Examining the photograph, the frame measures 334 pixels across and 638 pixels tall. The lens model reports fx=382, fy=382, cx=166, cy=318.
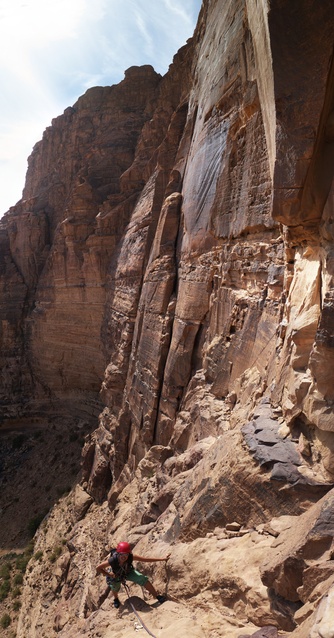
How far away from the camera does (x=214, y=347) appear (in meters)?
10.0

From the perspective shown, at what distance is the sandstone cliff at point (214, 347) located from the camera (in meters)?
4.84

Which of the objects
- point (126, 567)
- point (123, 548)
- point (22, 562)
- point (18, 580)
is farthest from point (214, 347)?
point (22, 562)

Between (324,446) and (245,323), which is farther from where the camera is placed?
(245,323)

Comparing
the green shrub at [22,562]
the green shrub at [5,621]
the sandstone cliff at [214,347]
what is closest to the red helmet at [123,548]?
the sandstone cliff at [214,347]

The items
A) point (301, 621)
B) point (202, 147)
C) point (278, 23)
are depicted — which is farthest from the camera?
point (202, 147)

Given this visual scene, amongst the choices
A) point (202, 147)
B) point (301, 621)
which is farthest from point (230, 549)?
point (202, 147)

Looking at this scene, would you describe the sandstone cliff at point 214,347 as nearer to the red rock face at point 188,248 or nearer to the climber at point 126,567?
the red rock face at point 188,248

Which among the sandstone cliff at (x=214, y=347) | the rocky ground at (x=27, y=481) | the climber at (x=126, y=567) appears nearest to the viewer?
the sandstone cliff at (x=214, y=347)

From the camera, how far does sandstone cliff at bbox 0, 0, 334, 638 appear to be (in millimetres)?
4836

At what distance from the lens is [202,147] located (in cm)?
1252

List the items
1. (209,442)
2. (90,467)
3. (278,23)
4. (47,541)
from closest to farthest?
(278,23)
(209,442)
(47,541)
(90,467)

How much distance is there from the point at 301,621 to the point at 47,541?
1718 centimetres

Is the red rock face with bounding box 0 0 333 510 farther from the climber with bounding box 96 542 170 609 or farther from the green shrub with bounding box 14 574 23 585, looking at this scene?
the green shrub with bounding box 14 574 23 585

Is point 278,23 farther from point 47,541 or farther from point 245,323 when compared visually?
point 47,541
